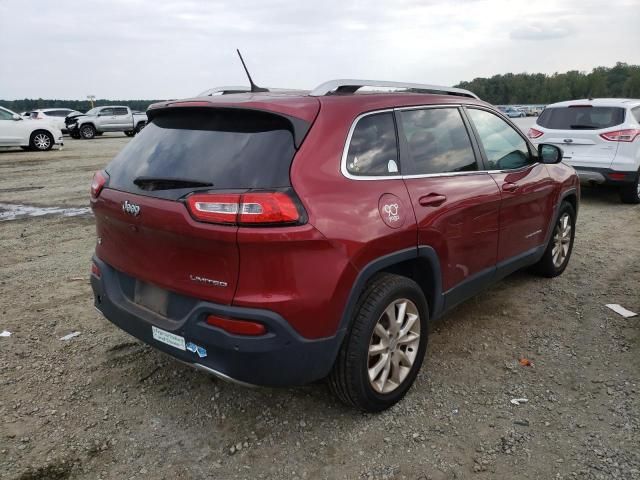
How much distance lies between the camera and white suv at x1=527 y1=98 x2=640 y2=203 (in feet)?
27.1

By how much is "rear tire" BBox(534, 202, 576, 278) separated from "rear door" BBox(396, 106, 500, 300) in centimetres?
141

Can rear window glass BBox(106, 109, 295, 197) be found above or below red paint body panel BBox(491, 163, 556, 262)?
above

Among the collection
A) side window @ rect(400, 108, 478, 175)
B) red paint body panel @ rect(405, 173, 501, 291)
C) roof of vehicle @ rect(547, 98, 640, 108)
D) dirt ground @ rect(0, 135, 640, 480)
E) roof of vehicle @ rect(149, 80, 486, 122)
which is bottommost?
dirt ground @ rect(0, 135, 640, 480)

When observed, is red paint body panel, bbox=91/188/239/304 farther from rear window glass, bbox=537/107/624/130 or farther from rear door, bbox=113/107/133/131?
rear door, bbox=113/107/133/131

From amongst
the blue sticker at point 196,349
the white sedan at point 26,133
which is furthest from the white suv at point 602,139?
the white sedan at point 26,133

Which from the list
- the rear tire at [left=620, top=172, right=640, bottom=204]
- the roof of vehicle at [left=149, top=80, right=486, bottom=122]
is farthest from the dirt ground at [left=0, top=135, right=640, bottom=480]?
the rear tire at [left=620, top=172, right=640, bottom=204]

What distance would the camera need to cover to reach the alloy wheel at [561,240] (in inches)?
200

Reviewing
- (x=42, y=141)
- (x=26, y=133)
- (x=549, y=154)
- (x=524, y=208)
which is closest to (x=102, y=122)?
(x=42, y=141)

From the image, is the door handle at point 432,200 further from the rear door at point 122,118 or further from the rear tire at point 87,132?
the rear tire at point 87,132

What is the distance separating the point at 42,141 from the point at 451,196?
61.1 ft

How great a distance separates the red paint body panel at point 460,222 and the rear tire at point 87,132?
1081 inches

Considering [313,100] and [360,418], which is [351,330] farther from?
[313,100]

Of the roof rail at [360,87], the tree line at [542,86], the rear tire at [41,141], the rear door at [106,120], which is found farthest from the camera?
the tree line at [542,86]

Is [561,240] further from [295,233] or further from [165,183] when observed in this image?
[165,183]
